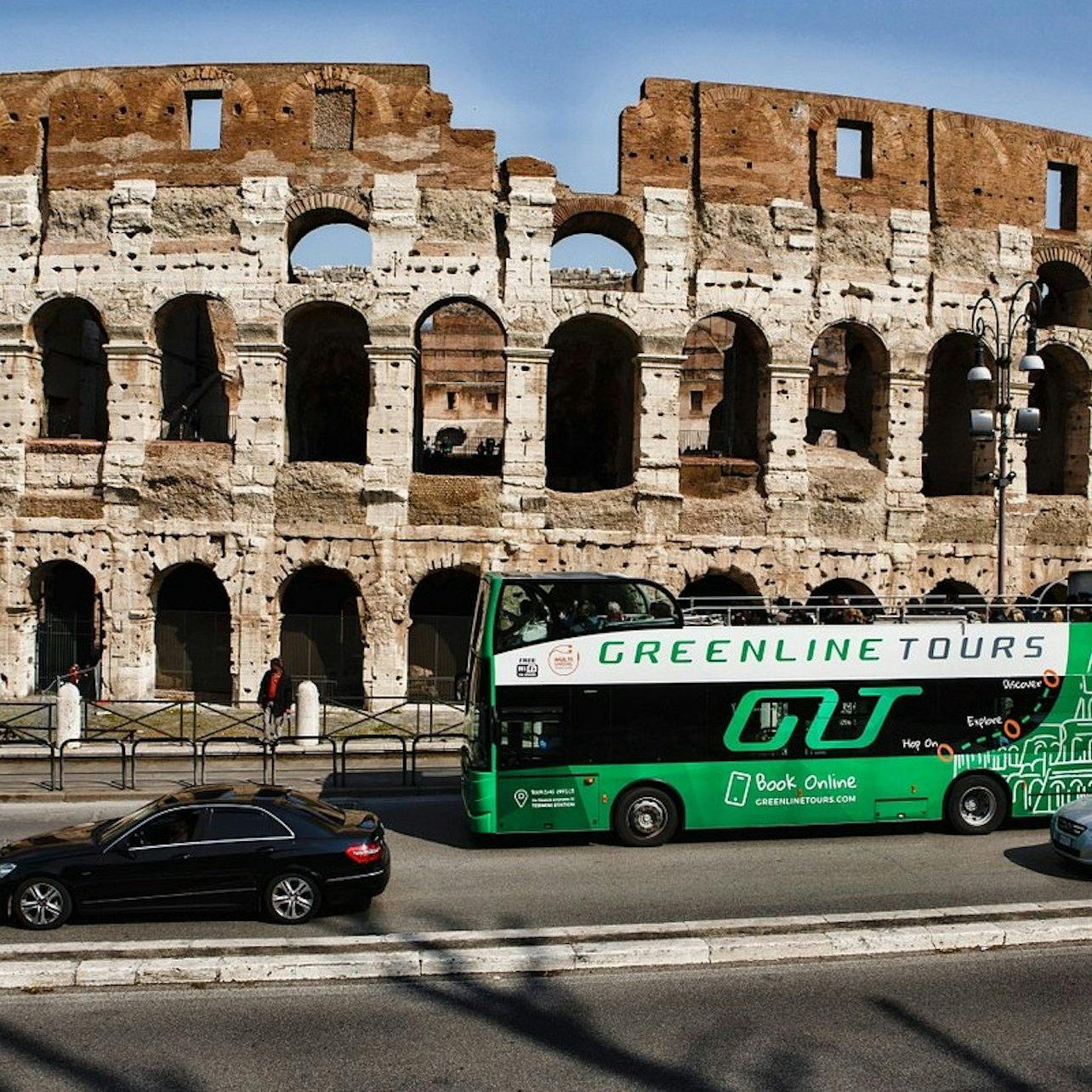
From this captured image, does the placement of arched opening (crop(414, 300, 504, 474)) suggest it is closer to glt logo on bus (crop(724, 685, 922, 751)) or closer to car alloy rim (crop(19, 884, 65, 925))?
glt logo on bus (crop(724, 685, 922, 751))

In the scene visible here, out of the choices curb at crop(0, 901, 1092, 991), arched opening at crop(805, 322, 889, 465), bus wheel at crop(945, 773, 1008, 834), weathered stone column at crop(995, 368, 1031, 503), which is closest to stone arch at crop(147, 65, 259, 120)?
arched opening at crop(805, 322, 889, 465)

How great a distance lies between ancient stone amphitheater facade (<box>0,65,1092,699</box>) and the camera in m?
23.9

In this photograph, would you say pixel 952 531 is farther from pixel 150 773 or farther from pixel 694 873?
pixel 150 773

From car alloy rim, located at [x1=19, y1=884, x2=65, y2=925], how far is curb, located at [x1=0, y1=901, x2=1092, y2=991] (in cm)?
48

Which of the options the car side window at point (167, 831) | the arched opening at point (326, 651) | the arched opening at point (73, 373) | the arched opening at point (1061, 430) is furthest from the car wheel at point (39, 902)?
the arched opening at point (1061, 430)

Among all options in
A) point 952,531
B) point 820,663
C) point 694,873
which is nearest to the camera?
point 694,873

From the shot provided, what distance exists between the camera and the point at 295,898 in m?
10.4

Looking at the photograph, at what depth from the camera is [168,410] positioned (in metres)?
30.0

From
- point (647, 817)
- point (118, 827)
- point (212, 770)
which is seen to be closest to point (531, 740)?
point (647, 817)

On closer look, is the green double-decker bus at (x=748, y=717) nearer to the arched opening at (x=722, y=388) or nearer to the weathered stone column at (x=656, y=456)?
the weathered stone column at (x=656, y=456)

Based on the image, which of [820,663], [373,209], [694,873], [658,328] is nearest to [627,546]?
[658,328]

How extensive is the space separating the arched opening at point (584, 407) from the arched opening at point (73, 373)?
1228cm

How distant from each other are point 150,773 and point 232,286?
1131 centimetres

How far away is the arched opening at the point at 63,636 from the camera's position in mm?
24562
